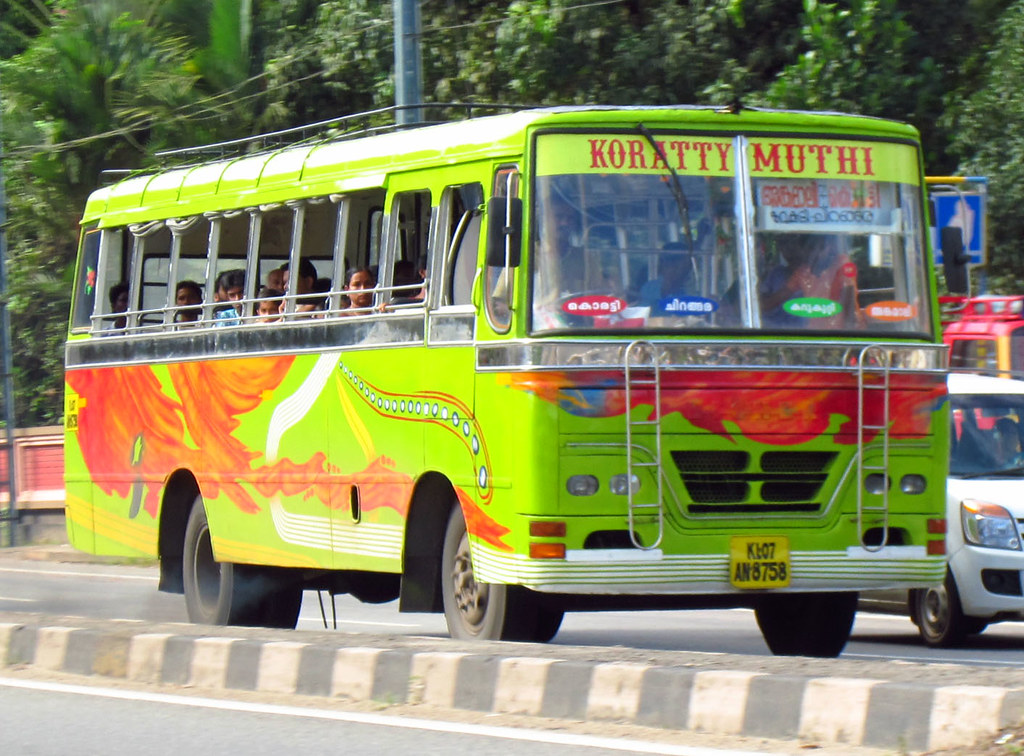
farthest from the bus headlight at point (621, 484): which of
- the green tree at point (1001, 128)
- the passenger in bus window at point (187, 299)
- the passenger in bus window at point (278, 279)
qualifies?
the green tree at point (1001, 128)

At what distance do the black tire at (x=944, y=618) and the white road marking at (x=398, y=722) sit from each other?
195 inches

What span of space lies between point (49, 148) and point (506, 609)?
15752mm

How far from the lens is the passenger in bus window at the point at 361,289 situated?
35.8ft

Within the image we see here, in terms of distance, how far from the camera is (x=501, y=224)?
915 centimetres

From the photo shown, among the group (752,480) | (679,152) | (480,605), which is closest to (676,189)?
(679,152)

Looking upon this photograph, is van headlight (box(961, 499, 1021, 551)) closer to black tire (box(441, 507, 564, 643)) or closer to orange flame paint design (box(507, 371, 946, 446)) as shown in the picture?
orange flame paint design (box(507, 371, 946, 446))

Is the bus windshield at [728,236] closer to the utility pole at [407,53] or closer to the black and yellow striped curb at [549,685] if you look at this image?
the black and yellow striped curb at [549,685]

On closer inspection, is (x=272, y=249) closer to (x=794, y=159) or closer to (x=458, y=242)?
(x=458, y=242)

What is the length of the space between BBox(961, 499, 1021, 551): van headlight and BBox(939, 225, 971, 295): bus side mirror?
2136mm

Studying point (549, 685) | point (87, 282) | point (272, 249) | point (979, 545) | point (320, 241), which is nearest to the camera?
point (549, 685)

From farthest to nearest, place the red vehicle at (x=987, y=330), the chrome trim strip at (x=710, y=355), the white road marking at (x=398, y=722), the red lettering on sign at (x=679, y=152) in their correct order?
the red vehicle at (x=987, y=330) < the red lettering on sign at (x=679, y=152) < the chrome trim strip at (x=710, y=355) < the white road marking at (x=398, y=722)

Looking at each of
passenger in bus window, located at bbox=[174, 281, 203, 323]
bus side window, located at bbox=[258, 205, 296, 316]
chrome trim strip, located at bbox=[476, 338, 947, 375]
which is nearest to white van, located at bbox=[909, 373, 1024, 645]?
chrome trim strip, located at bbox=[476, 338, 947, 375]

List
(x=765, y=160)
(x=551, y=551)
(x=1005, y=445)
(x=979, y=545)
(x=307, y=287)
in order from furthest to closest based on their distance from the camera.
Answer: (x=1005, y=445) → (x=979, y=545) → (x=307, y=287) → (x=765, y=160) → (x=551, y=551)

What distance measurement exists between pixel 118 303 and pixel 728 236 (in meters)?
6.02
